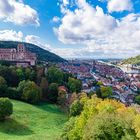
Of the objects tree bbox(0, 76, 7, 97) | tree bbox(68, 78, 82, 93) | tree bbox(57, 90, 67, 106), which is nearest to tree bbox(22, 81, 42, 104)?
tree bbox(0, 76, 7, 97)

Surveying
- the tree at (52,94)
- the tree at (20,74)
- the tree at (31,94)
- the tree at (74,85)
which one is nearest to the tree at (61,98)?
the tree at (52,94)

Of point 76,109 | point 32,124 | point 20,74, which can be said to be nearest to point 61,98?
point 20,74

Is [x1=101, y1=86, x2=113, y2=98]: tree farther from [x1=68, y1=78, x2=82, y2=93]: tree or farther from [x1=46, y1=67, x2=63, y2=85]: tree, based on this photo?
[x1=46, y1=67, x2=63, y2=85]: tree

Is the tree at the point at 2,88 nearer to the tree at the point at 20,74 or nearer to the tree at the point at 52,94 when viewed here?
the tree at the point at 20,74

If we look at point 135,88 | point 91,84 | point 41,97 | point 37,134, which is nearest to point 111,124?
point 37,134

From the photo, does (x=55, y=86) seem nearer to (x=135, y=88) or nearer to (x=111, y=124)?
(x=111, y=124)

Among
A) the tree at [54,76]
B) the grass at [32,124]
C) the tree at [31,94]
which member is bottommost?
the grass at [32,124]

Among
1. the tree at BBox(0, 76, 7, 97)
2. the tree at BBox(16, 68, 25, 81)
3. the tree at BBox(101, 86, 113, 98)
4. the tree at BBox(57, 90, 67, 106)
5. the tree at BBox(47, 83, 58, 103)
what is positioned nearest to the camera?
the tree at BBox(0, 76, 7, 97)
